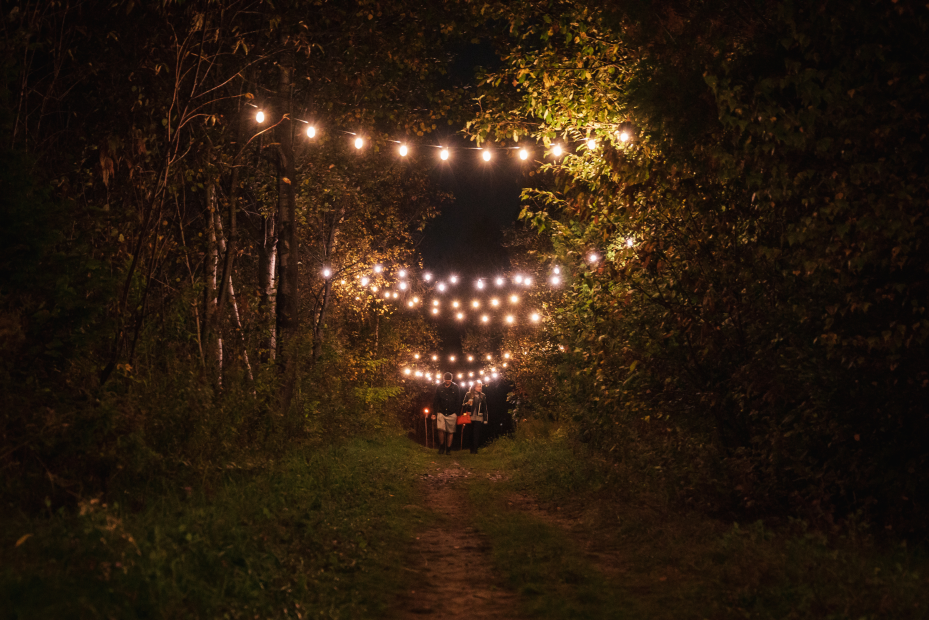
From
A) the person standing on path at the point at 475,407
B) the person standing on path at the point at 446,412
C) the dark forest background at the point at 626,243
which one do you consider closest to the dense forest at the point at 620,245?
the dark forest background at the point at 626,243

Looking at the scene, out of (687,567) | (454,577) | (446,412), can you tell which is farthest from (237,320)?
(446,412)

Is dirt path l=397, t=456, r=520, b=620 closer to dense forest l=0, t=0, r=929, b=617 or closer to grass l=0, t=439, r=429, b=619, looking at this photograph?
grass l=0, t=439, r=429, b=619

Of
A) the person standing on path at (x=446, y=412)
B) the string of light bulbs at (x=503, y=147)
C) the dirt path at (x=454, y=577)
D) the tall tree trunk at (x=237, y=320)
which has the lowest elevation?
the dirt path at (x=454, y=577)

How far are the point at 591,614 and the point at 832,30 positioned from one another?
4961 millimetres

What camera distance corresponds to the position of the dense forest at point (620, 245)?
18.3 feet

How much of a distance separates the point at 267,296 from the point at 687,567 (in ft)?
31.3

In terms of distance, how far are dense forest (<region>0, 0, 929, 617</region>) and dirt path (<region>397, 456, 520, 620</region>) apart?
2412mm

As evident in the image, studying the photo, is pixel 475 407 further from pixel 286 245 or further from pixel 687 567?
pixel 687 567

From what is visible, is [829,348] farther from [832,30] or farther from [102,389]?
[102,389]

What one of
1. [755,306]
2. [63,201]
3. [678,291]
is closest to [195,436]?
[63,201]

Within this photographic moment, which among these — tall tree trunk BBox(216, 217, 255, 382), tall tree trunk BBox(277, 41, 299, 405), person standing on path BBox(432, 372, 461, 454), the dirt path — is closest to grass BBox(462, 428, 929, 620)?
the dirt path

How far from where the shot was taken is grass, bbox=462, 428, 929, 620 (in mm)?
4531

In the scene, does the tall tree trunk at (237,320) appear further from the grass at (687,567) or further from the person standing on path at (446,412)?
the person standing on path at (446,412)

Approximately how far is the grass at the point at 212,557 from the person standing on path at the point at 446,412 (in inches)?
485
